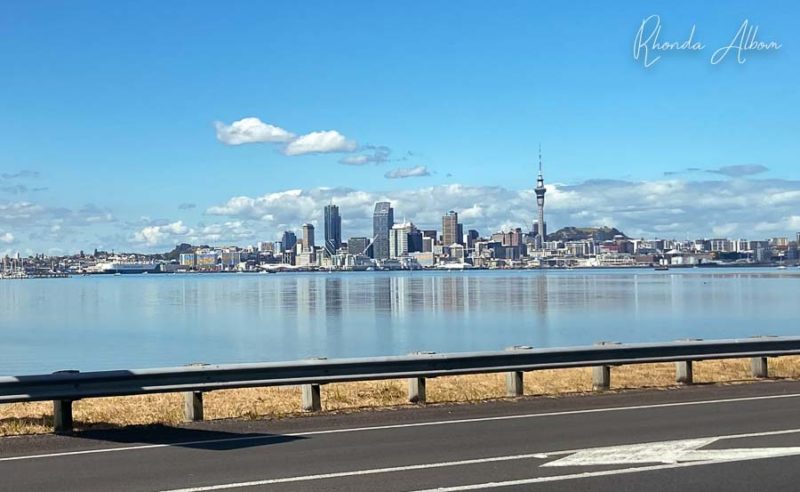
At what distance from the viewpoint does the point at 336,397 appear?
50.9 feet

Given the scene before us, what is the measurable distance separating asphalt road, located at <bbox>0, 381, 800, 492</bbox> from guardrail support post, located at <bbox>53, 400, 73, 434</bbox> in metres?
0.45

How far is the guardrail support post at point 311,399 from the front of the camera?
1331cm

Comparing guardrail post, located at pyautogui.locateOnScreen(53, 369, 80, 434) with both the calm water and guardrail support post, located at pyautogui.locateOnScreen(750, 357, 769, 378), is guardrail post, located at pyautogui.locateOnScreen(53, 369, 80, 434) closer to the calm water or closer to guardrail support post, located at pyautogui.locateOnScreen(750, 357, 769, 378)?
guardrail support post, located at pyautogui.locateOnScreen(750, 357, 769, 378)

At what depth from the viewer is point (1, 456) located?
33.0ft

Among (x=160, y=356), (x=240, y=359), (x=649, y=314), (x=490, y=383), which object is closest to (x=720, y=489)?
(x=490, y=383)

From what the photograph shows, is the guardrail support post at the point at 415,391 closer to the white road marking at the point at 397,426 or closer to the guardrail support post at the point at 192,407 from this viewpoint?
the white road marking at the point at 397,426

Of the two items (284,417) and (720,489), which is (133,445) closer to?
(284,417)

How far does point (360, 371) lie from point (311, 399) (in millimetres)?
837

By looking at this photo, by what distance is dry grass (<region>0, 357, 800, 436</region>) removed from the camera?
1291 cm

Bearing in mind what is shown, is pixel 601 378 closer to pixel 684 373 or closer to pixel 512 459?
pixel 684 373

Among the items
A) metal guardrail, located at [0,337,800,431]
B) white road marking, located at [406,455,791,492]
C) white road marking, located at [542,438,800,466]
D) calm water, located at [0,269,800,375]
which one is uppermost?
metal guardrail, located at [0,337,800,431]

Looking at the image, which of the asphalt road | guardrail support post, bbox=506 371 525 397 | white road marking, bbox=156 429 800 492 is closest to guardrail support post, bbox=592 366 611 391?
guardrail support post, bbox=506 371 525 397

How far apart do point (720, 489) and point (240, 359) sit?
2675 centimetres

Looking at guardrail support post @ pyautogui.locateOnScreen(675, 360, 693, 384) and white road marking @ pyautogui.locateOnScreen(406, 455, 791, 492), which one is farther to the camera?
guardrail support post @ pyautogui.locateOnScreen(675, 360, 693, 384)
